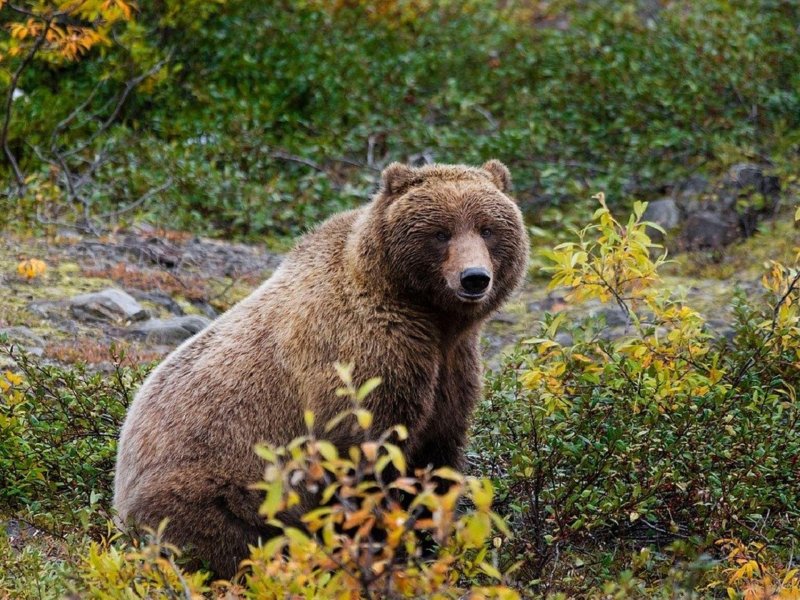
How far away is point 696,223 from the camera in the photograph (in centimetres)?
1078

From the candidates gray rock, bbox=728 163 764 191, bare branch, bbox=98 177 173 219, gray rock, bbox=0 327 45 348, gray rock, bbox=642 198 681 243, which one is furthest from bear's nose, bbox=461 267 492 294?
gray rock, bbox=728 163 764 191

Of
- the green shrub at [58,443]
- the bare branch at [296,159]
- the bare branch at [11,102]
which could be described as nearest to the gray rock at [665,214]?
the bare branch at [296,159]

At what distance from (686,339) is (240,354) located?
231cm

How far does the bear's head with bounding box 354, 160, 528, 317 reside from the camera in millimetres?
5117

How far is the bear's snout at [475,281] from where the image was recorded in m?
4.96

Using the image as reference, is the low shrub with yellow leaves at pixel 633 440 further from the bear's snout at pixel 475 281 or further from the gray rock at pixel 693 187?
the gray rock at pixel 693 187

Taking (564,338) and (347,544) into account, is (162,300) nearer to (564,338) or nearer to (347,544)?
(564,338)

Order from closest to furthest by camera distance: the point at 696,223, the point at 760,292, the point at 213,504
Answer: the point at 213,504 → the point at 760,292 → the point at 696,223

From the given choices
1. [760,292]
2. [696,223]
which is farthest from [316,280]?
[696,223]

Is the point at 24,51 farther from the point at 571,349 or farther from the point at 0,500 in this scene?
the point at 571,349

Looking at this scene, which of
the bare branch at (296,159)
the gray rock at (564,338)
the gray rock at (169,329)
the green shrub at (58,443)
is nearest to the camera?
the green shrub at (58,443)

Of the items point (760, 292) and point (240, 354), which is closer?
point (240, 354)

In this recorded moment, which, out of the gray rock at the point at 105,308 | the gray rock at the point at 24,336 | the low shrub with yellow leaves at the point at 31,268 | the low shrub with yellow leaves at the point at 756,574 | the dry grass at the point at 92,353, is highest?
the low shrub with yellow leaves at the point at 756,574

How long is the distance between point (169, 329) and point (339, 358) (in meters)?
3.61
